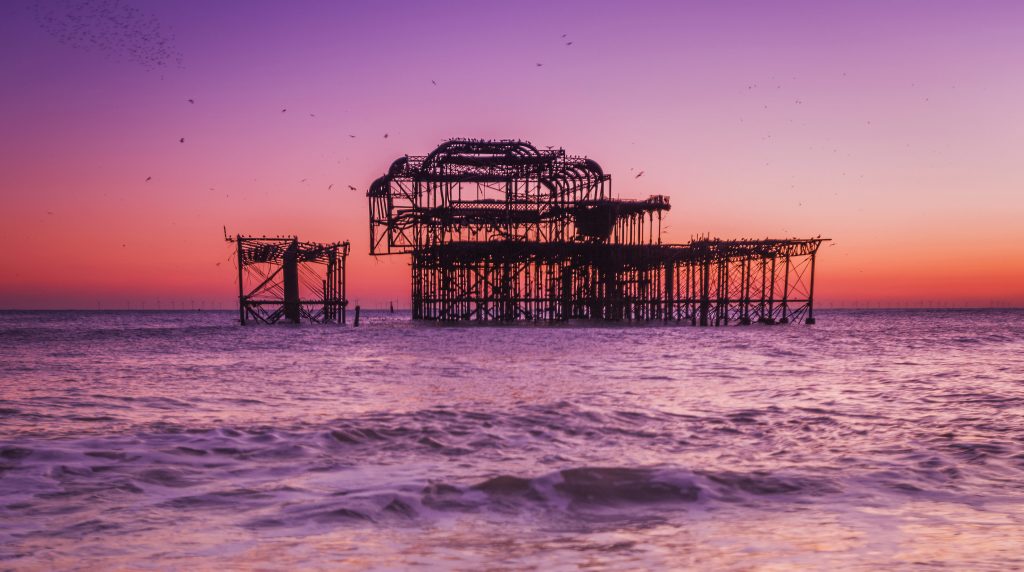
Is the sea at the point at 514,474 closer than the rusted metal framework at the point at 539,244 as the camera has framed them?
Yes

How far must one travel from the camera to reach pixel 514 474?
643cm

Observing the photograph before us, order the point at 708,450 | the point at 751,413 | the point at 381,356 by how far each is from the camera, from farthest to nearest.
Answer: the point at 381,356, the point at 751,413, the point at 708,450

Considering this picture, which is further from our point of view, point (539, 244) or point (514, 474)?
point (539, 244)

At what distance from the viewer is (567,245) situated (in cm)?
4225

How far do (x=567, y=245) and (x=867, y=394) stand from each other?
3055 centimetres

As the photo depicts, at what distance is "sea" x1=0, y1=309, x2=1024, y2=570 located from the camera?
4496mm

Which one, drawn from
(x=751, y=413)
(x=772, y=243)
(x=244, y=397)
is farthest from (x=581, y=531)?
(x=772, y=243)

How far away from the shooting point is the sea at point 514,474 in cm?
450

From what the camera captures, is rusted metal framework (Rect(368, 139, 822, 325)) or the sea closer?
the sea

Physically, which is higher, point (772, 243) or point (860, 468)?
point (772, 243)

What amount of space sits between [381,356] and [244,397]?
29.8 ft

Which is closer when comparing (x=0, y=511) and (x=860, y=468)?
(x=0, y=511)

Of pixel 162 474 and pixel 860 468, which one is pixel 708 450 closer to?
pixel 860 468

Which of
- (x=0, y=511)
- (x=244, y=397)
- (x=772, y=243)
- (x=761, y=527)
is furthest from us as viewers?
(x=772, y=243)
